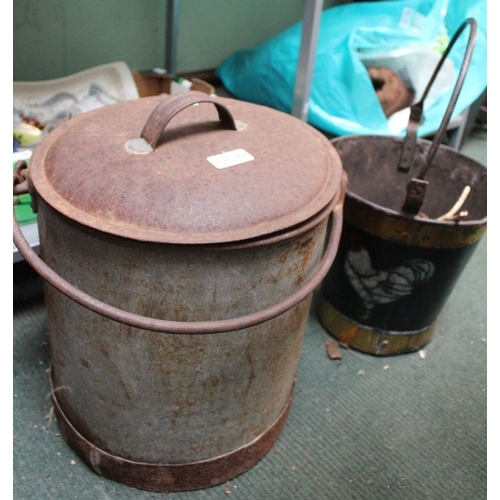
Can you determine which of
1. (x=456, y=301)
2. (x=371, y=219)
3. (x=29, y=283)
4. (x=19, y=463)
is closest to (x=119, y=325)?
(x=19, y=463)

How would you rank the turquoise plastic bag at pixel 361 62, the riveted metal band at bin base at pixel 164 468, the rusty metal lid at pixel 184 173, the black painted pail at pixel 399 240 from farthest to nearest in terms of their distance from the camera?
the turquoise plastic bag at pixel 361 62
the black painted pail at pixel 399 240
the riveted metal band at bin base at pixel 164 468
the rusty metal lid at pixel 184 173

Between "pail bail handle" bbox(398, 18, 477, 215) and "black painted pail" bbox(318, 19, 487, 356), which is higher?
"pail bail handle" bbox(398, 18, 477, 215)

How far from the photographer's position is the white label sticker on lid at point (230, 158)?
32.4 inches

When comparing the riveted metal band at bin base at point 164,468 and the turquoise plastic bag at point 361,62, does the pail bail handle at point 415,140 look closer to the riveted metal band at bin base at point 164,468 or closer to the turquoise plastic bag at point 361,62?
the turquoise plastic bag at point 361,62

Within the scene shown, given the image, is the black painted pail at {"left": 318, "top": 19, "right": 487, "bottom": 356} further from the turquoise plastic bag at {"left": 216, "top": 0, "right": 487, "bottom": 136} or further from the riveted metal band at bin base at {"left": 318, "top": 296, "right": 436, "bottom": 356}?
the turquoise plastic bag at {"left": 216, "top": 0, "right": 487, "bottom": 136}

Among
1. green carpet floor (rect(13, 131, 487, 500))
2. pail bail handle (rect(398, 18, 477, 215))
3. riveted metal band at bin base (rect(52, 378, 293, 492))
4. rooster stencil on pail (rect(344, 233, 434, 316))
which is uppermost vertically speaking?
Result: pail bail handle (rect(398, 18, 477, 215))

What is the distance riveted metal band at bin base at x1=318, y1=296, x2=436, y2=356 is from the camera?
4.46ft

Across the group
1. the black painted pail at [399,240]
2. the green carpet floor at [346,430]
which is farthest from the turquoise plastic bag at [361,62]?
the green carpet floor at [346,430]

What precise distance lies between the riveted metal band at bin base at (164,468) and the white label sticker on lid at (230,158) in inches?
21.8

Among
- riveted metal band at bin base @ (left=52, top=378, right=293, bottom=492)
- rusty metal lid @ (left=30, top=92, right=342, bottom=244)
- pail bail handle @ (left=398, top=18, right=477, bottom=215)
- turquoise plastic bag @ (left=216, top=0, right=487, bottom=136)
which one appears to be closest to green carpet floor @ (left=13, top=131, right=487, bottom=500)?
riveted metal band at bin base @ (left=52, top=378, right=293, bottom=492)

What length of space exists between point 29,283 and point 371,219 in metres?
0.93

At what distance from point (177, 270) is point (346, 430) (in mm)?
656

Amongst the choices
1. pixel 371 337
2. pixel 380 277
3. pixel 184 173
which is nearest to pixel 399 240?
pixel 380 277

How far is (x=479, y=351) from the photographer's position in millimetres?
1449
